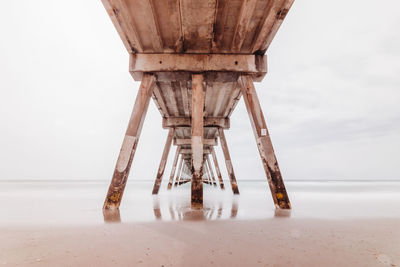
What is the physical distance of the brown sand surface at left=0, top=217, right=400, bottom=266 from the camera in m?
1.62

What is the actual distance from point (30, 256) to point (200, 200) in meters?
3.26

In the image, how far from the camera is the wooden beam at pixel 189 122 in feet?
34.8

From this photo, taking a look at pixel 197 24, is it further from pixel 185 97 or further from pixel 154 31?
pixel 185 97

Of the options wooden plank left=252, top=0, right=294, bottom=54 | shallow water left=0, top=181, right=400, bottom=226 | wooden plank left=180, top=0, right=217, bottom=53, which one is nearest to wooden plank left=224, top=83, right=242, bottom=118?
wooden plank left=252, top=0, right=294, bottom=54

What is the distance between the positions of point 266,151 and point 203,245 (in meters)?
3.03

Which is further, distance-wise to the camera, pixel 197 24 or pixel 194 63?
pixel 194 63

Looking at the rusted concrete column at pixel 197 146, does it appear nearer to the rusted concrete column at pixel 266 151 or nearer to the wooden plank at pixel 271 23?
the rusted concrete column at pixel 266 151

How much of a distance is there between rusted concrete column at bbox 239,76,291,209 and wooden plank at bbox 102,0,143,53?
2.72 metres

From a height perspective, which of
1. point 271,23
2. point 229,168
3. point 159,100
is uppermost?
point 159,100

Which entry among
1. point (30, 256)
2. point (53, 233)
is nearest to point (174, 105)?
point (53, 233)

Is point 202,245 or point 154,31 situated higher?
point 154,31

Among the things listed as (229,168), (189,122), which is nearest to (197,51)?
(189,122)

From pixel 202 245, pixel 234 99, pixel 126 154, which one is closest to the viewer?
pixel 202 245

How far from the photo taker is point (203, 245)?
6.58ft
